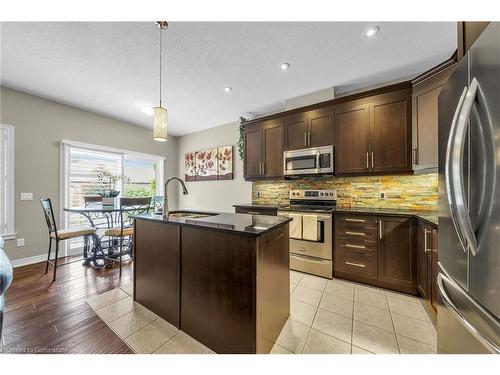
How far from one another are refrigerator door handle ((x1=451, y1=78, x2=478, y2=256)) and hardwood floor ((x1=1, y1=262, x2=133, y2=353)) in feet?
6.88

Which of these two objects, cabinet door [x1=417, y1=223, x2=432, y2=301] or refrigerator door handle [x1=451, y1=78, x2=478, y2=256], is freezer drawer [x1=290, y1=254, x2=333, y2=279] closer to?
cabinet door [x1=417, y1=223, x2=432, y2=301]

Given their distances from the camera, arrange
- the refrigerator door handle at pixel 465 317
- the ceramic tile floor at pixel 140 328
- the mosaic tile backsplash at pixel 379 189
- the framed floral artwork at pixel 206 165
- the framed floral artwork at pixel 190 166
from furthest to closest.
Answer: the framed floral artwork at pixel 190 166
the framed floral artwork at pixel 206 165
the mosaic tile backsplash at pixel 379 189
the ceramic tile floor at pixel 140 328
the refrigerator door handle at pixel 465 317

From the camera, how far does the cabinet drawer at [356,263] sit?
2307 mm

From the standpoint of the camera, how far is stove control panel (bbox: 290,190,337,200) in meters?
3.03

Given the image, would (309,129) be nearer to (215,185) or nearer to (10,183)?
(215,185)

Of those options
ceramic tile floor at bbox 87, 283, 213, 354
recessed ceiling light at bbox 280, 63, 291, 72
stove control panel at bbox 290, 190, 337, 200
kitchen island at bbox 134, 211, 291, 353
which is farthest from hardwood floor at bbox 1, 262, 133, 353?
recessed ceiling light at bbox 280, 63, 291, 72

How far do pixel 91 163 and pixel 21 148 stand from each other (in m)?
0.92

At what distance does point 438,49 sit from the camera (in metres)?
2.06

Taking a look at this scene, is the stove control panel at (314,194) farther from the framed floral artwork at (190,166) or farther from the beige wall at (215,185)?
the framed floral artwork at (190,166)

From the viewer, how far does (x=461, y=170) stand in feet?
2.56

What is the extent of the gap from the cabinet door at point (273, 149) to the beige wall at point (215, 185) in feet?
2.60

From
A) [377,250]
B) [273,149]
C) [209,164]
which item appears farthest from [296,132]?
[209,164]

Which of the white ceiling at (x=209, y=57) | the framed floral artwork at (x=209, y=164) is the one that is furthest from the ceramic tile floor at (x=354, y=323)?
the framed floral artwork at (x=209, y=164)

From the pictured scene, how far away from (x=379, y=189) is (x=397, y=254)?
0.95 metres
